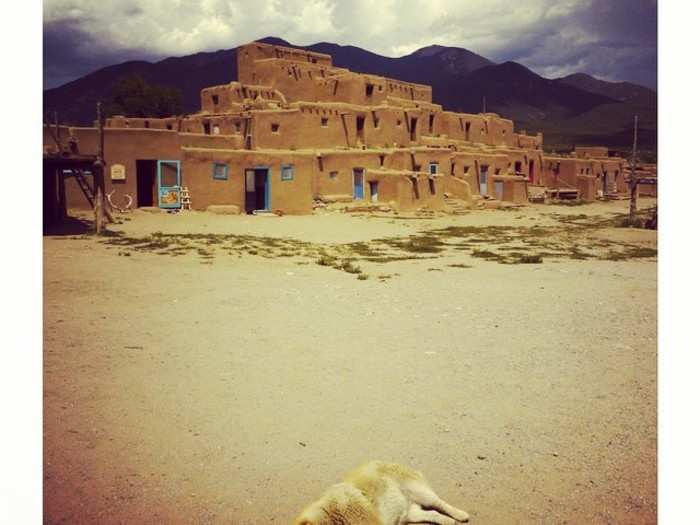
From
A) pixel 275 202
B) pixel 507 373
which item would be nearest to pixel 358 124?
pixel 275 202

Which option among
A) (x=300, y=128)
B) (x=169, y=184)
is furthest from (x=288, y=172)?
(x=300, y=128)

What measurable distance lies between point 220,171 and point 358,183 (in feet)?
27.5

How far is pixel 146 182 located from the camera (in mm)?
20656

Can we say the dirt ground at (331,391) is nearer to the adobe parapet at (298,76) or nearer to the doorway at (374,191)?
the doorway at (374,191)

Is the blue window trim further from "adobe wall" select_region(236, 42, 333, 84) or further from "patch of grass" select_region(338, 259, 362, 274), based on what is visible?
"patch of grass" select_region(338, 259, 362, 274)

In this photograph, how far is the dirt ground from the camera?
3.30m

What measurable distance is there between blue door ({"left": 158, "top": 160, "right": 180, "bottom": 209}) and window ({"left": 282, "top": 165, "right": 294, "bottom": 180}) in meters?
4.08

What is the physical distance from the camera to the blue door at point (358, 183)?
27.8 metres

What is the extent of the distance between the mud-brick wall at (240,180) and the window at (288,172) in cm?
9

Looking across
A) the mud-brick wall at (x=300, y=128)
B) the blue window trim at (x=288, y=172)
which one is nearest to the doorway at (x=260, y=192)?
the blue window trim at (x=288, y=172)

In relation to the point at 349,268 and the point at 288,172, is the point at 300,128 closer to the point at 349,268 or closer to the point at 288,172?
the point at 288,172

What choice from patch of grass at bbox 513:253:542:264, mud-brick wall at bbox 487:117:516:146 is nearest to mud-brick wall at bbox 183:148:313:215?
patch of grass at bbox 513:253:542:264

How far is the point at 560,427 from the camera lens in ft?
12.9

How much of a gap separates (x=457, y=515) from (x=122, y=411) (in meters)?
2.38
